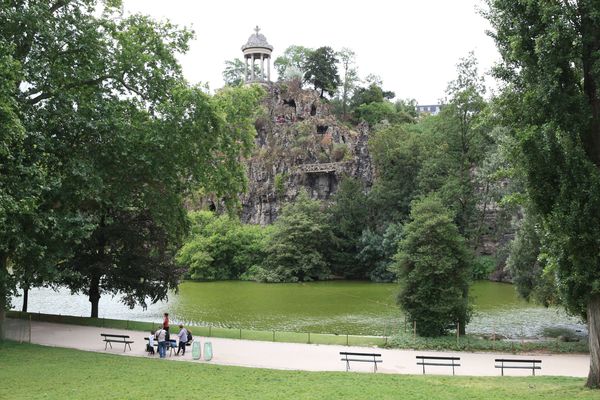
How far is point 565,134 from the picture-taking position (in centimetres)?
1197

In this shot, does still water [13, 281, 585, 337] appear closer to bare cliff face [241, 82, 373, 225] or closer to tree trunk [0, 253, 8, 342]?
tree trunk [0, 253, 8, 342]

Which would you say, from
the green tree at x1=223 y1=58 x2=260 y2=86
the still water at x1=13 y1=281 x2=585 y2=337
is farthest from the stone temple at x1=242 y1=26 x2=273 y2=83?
the still water at x1=13 y1=281 x2=585 y2=337

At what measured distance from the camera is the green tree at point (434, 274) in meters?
23.5

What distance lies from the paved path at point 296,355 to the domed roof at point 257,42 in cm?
6133

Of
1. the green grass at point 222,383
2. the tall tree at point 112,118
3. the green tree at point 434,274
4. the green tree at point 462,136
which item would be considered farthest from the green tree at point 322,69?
the green grass at point 222,383

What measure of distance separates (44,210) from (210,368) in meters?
8.60

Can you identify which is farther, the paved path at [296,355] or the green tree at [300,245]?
the green tree at [300,245]

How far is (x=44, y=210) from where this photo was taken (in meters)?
19.2

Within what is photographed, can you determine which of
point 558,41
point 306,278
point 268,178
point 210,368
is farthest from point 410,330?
point 268,178

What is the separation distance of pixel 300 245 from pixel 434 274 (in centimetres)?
3409

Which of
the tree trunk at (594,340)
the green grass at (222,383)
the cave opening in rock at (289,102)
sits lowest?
the green grass at (222,383)

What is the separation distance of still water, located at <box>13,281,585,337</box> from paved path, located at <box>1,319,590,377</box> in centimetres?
624

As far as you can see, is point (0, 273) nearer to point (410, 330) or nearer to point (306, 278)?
point (410, 330)

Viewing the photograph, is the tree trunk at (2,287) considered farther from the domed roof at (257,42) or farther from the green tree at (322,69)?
the green tree at (322,69)
